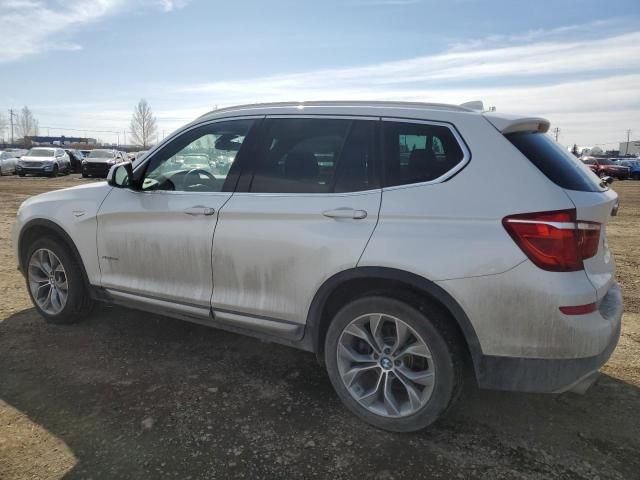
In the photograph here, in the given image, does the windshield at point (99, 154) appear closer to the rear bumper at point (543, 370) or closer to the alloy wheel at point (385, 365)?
the alloy wheel at point (385, 365)

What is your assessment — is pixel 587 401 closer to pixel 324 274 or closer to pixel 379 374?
pixel 379 374

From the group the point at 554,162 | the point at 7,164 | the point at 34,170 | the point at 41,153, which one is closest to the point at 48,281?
the point at 554,162

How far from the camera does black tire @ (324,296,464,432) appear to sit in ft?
8.30

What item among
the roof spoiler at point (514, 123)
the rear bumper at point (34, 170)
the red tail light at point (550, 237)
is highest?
the roof spoiler at point (514, 123)

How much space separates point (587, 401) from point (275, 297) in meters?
2.16

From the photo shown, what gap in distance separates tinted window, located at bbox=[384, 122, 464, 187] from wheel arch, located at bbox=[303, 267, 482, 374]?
531 mm

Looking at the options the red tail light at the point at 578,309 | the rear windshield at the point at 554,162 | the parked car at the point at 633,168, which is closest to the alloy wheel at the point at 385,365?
the red tail light at the point at 578,309

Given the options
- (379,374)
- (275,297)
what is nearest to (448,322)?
(379,374)

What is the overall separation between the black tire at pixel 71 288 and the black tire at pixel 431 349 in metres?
2.56

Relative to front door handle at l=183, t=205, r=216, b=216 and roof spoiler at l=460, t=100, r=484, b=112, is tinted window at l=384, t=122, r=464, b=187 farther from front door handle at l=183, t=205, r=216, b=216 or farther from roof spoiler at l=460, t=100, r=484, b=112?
front door handle at l=183, t=205, r=216, b=216

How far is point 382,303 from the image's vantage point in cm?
264

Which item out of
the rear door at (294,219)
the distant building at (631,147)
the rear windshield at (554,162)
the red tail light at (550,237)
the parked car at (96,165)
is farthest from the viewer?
the distant building at (631,147)

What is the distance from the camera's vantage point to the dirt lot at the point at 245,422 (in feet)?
8.11

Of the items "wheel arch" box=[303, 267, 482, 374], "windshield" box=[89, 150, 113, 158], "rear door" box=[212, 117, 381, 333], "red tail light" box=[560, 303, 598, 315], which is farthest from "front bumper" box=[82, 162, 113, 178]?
"red tail light" box=[560, 303, 598, 315]
